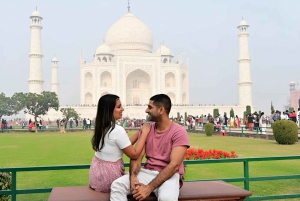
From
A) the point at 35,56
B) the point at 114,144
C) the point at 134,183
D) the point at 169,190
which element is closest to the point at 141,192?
the point at 134,183

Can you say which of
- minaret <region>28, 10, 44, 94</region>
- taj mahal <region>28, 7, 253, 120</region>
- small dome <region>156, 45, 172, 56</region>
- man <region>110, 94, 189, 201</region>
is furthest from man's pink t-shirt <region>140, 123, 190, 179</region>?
small dome <region>156, 45, 172, 56</region>

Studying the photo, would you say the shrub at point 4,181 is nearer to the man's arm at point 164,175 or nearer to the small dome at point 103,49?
the man's arm at point 164,175

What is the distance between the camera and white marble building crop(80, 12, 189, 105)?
36469 millimetres

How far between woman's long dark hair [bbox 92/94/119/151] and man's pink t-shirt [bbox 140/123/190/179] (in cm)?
32

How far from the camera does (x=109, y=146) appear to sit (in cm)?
255

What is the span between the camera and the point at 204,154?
5391 mm

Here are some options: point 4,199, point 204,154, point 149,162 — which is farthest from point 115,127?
point 204,154

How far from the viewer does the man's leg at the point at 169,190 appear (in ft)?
7.66

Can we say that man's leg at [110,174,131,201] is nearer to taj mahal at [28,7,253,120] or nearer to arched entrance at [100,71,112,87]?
taj mahal at [28,7,253,120]

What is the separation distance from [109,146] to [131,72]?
35.7 meters

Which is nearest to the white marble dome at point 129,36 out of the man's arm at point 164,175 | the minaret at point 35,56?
the minaret at point 35,56

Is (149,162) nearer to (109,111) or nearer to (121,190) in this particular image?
(121,190)

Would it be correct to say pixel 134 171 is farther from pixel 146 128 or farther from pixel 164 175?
pixel 146 128

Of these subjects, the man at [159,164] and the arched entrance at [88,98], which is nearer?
the man at [159,164]
